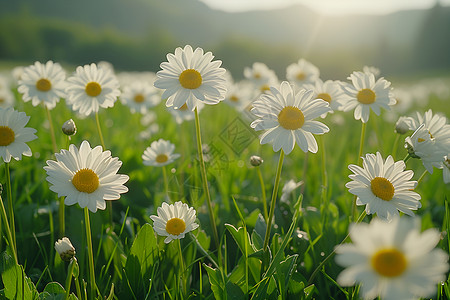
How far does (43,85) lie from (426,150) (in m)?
1.84

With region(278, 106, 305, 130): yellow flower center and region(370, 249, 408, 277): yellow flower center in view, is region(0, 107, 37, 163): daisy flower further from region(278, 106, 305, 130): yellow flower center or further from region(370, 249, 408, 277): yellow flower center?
region(370, 249, 408, 277): yellow flower center

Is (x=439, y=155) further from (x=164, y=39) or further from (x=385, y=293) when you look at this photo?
(x=164, y=39)

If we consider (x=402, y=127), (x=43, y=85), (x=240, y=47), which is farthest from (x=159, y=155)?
(x=240, y=47)

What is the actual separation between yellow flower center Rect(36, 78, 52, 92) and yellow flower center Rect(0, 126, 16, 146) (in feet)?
2.58

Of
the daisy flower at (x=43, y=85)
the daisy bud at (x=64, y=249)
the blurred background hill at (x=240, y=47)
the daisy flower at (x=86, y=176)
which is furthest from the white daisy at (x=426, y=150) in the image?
the blurred background hill at (x=240, y=47)

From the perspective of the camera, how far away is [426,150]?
4.36ft

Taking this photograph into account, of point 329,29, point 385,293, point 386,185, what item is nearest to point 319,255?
point 386,185

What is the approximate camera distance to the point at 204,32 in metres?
119

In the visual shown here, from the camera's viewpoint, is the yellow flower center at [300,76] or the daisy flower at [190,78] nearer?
the daisy flower at [190,78]

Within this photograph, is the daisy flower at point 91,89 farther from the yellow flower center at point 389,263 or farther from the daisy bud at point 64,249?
the yellow flower center at point 389,263

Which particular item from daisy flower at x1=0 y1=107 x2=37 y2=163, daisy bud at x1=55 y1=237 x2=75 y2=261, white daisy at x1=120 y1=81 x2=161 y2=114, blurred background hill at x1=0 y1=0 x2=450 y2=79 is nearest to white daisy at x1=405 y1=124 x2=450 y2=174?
daisy bud at x1=55 y1=237 x2=75 y2=261

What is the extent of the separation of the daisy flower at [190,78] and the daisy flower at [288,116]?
18 cm

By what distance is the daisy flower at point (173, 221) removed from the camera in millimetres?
1327

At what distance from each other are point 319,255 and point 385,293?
893 millimetres
